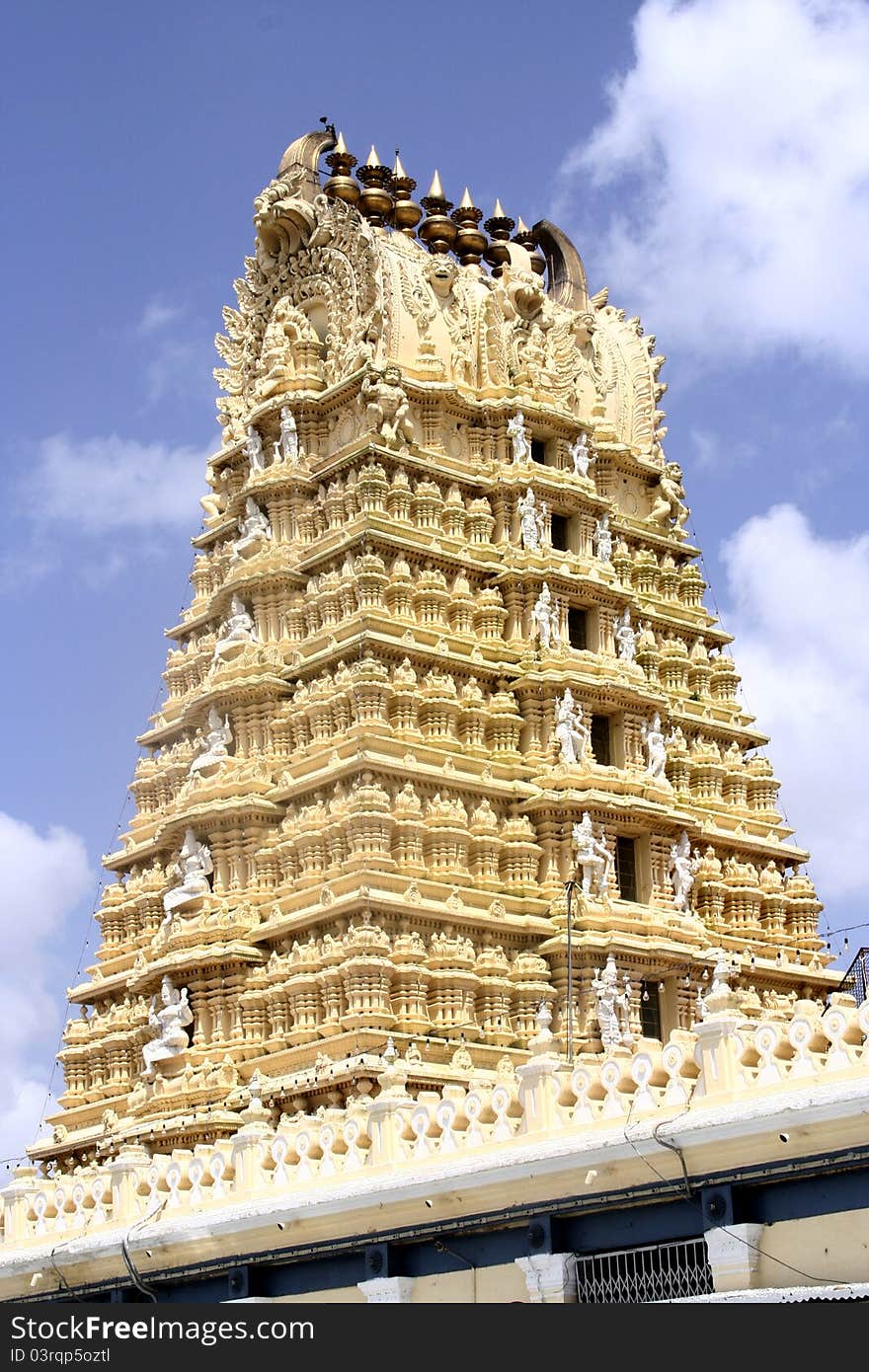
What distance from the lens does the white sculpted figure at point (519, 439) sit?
1965 inches

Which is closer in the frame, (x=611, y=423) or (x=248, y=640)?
(x=248, y=640)

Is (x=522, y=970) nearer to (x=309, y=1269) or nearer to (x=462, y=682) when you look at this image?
(x=462, y=682)

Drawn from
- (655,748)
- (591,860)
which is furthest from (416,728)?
(655,748)

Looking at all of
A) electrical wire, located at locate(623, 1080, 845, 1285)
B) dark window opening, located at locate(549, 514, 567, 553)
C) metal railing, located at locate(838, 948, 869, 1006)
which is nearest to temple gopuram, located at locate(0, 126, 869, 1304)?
dark window opening, located at locate(549, 514, 567, 553)

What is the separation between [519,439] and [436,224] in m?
10.3

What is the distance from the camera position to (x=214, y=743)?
46562 mm

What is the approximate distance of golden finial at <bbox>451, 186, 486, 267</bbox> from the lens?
57438 millimetres

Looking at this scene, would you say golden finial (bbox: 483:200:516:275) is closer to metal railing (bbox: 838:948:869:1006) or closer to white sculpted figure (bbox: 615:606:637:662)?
white sculpted figure (bbox: 615:606:637:662)

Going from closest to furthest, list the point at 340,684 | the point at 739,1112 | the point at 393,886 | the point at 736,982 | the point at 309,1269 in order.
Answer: the point at 739,1112
the point at 309,1269
the point at 393,886
the point at 340,684
the point at 736,982

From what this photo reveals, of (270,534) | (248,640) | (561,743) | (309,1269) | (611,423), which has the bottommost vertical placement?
(309,1269)

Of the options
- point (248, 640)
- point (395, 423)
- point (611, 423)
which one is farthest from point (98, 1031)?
point (611, 423)

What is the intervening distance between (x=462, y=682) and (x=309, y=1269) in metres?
22.6

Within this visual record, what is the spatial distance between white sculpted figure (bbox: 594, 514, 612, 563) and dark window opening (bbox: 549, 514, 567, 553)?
2.80ft

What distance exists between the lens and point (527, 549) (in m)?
48.4
